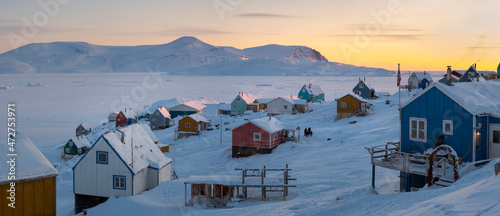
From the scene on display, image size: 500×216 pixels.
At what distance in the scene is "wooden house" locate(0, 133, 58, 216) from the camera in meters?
17.8

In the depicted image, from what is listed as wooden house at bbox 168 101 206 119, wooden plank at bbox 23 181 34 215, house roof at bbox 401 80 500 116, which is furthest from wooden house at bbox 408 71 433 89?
wooden plank at bbox 23 181 34 215

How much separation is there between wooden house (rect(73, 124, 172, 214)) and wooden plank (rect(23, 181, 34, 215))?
10.6m

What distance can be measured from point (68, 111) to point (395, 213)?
113m

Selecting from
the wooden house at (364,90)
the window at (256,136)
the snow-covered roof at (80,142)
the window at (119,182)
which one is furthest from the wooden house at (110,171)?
the wooden house at (364,90)

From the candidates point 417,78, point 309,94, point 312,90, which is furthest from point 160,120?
point 417,78

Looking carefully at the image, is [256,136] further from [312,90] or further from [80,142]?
[312,90]

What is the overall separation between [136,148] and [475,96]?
22630 mm

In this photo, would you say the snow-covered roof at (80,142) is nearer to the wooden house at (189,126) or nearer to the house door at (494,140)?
the wooden house at (189,126)

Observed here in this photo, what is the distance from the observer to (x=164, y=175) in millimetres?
32812

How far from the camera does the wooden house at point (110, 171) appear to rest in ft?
96.2

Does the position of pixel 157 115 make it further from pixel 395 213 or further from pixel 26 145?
pixel 395 213

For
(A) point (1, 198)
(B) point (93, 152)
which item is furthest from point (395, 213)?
(B) point (93, 152)

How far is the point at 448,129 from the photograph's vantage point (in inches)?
836

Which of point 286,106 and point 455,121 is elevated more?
point 286,106
